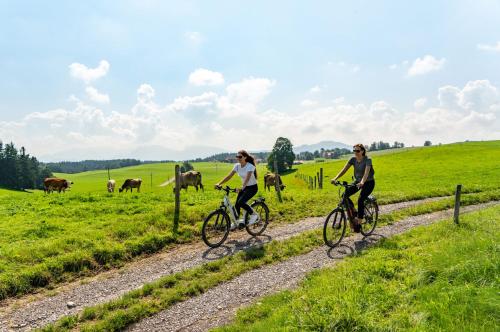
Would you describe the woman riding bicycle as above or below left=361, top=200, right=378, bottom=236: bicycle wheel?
above

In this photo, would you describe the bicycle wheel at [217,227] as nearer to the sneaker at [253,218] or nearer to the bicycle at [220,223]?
the bicycle at [220,223]

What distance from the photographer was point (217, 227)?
1105cm

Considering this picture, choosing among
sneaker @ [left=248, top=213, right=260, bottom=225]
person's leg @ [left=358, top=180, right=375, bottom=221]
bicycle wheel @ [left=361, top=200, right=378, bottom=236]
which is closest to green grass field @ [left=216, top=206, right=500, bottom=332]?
person's leg @ [left=358, top=180, right=375, bottom=221]

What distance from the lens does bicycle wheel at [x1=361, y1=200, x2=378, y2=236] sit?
453 inches

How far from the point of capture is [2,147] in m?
101

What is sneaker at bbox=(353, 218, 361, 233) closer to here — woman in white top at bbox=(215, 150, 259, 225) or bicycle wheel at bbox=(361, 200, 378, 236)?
bicycle wheel at bbox=(361, 200, 378, 236)

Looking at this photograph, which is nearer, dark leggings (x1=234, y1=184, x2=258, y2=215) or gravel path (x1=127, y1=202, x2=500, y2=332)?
gravel path (x1=127, y1=202, x2=500, y2=332)

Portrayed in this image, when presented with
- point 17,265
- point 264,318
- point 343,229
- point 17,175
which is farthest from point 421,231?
point 17,175

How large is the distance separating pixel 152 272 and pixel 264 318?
13.7 feet

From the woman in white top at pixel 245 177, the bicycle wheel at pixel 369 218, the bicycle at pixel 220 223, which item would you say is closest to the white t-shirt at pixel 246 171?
the woman in white top at pixel 245 177

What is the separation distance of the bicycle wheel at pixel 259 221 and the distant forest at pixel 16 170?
350 ft

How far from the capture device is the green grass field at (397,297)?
486 cm

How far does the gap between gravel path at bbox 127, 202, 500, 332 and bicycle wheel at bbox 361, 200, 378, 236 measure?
921 millimetres

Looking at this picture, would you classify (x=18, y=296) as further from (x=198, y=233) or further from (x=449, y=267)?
(x=449, y=267)
